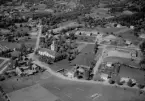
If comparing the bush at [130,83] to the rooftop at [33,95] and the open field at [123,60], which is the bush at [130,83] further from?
the rooftop at [33,95]

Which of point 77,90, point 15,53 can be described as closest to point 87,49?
point 15,53

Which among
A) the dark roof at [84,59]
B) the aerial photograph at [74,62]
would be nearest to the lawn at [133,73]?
the aerial photograph at [74,62]

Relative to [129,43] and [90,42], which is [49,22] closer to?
[90,42]

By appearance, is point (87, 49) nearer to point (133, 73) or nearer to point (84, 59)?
A: point (84, 59)

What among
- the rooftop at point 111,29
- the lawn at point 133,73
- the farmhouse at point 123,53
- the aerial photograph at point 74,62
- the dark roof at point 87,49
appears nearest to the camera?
the aerial photograph at point 74,62

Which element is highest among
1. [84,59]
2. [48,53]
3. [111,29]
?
[111,29]

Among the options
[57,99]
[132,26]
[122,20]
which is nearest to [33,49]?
[57,99]

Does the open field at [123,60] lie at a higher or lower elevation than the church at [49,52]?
lower
